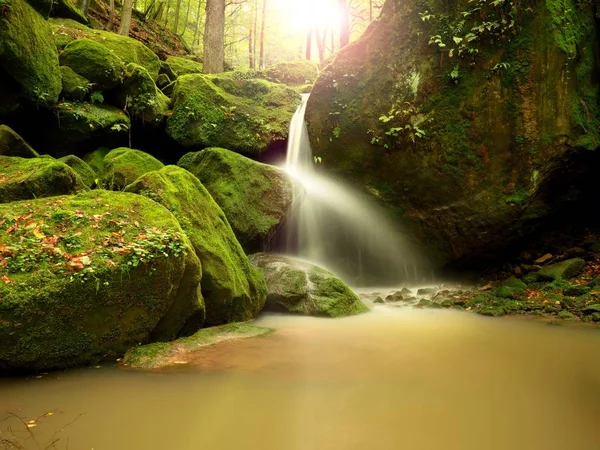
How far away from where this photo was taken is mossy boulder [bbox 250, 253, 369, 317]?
6926mm

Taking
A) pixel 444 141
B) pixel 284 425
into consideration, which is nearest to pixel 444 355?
pixel 284 425

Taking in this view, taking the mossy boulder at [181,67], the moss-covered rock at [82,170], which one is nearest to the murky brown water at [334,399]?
the moss-covered rock at [82,170]

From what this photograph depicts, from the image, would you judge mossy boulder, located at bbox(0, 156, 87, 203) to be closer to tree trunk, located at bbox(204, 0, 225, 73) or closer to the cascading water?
the cascading water

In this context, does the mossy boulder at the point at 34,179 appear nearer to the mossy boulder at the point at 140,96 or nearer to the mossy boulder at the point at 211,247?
the mossy boulder at the point at 211,247

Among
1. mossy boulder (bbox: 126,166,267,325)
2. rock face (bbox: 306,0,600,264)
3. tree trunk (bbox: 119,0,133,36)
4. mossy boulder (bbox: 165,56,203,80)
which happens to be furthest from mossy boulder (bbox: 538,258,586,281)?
tree trunk (bbox: 119,0,133,36)

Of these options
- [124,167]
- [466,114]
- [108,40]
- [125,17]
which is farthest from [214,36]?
[466,114]

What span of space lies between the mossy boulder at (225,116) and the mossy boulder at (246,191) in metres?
1.81

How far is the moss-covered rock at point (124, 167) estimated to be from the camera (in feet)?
24.8

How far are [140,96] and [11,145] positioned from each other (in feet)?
12.1

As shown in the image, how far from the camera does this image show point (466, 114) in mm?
8945

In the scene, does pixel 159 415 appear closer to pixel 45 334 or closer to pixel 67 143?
pixel 45 334

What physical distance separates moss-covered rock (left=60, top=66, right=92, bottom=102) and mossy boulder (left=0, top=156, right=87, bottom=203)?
3566 mm

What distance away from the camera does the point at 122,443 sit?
259 cm

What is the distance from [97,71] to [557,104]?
34.6 ft
